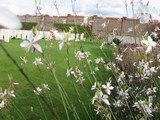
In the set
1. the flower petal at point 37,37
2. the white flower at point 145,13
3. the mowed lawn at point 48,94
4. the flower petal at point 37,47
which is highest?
the white flower at point 145,13

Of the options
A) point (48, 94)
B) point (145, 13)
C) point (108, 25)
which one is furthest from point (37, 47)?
point (108, 25)

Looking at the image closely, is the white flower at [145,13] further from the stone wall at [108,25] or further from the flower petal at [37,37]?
the flower petal at [37,37]

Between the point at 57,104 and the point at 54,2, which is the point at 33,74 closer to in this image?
the point at 57,104

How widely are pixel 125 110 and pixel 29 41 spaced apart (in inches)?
131

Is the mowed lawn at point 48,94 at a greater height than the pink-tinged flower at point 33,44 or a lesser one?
lesser

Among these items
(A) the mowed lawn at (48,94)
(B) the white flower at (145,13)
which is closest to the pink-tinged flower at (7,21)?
(B) the white flower at (145,13)

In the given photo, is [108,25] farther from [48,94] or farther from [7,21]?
[7,21]

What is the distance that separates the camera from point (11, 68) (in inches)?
348

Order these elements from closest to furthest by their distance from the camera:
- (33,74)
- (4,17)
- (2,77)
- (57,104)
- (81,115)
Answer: (4,17) → (81,115) → (57,104) → (2,77) → (33,74)

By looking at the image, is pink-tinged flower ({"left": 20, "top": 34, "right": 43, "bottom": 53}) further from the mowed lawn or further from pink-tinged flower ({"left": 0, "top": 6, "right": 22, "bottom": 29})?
the mowed lawn

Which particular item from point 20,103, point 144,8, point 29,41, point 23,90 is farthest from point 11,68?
point 29,41

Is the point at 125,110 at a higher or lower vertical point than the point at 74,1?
lower

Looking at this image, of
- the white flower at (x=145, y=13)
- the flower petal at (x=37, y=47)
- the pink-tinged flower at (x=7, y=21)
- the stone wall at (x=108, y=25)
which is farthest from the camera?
the stone wall at (x=108, y=25)

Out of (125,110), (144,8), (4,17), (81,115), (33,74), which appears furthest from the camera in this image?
(33,74)
